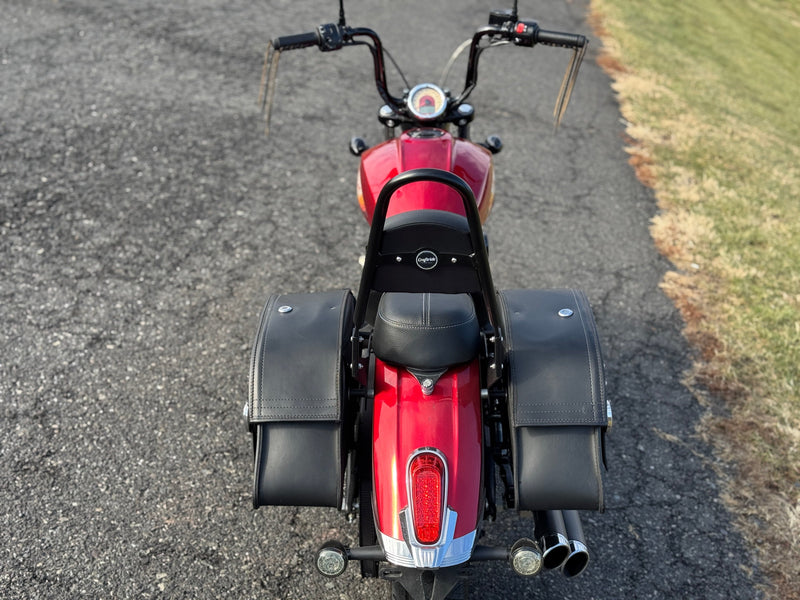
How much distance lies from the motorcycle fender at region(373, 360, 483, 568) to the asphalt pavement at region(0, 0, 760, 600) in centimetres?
80

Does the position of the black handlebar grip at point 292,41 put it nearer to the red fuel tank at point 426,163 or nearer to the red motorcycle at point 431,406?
the red fuel tank at point 426,163

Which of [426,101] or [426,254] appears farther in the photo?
[426,101]

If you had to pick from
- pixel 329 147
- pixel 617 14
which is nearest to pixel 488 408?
pixel 329 147

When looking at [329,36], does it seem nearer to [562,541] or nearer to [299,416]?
[299,416]

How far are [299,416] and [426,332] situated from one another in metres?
0.52

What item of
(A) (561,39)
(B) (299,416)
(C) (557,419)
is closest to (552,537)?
(C) (557,419)

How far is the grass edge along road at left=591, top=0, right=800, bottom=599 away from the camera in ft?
11.6

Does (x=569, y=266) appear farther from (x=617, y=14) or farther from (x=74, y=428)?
(x=617, y=14)

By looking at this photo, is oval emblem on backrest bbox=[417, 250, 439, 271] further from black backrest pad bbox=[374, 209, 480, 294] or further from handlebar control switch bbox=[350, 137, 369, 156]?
handlebar control switch bbox=[350, 137, 369, 156]

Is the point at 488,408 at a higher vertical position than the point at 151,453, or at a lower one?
Result: higher

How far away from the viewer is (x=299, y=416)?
2.42 m

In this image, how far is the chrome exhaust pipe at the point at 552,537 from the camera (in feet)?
8.02

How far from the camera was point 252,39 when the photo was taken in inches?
339

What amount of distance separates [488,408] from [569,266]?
278 centimetres
